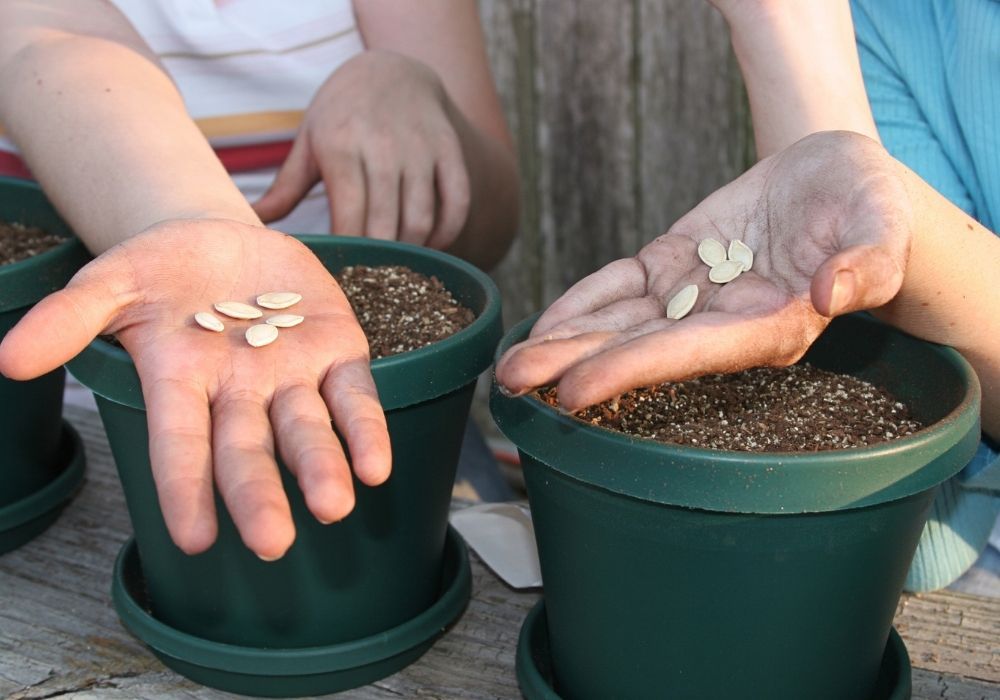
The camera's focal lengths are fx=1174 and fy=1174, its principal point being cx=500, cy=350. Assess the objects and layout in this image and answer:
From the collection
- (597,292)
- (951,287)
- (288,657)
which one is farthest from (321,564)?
(951,287)

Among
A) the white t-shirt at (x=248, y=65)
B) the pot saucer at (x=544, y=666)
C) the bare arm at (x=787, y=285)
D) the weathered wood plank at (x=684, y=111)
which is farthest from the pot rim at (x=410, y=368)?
the weathered wood plank at (x=684, y=111)

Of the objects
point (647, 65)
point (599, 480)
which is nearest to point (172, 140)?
point (599, 480)

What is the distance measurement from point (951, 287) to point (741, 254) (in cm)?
16

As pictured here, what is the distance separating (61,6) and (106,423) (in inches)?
24.3

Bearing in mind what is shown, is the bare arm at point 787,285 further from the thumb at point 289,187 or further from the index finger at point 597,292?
the thumb at point 289,187

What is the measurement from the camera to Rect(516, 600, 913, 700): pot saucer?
885 mm

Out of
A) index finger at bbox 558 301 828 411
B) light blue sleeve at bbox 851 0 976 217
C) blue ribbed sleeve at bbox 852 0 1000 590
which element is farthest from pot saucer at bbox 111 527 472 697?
light blue sleeve at bbox 851 0 976 217

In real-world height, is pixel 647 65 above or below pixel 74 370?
below

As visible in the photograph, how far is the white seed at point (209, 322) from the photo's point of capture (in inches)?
33.9

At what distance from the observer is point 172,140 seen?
1.11 meters

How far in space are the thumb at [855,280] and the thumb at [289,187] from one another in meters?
0.80

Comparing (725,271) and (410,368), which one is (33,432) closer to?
(410,368)

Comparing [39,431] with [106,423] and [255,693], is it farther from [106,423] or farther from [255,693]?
[255,693]

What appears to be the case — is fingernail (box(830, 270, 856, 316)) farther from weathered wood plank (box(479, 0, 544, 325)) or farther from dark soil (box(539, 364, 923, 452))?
weathered wood plank (box(479, 0, 544, 325))
